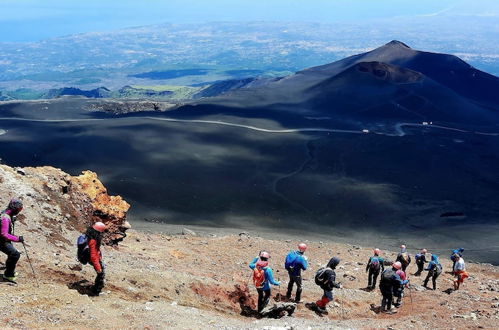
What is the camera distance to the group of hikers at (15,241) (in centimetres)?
902

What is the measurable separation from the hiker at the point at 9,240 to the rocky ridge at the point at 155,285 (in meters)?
0.35

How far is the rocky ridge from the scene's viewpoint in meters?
8.97

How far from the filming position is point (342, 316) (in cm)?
1228

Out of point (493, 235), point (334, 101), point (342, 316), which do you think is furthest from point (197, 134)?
point (342, 316)

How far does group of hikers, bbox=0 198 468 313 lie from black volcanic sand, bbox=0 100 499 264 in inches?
506

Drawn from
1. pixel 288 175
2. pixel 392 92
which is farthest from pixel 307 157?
pixel 392 92

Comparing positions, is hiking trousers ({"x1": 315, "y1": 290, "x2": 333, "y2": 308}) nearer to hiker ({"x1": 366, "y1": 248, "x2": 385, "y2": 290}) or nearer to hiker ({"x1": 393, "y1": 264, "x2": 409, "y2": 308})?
hiker ({"x1": 393, "y1": 264, "x2": 409, "y2": 308})

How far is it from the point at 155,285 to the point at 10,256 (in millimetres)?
3419

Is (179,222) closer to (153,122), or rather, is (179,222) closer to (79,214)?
(79,214)

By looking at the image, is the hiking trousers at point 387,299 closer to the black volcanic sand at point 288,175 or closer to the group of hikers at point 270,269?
the group of hikers at point 270,269

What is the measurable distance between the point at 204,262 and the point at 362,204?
20.2 meters

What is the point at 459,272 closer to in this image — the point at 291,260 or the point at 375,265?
the point at 375,265

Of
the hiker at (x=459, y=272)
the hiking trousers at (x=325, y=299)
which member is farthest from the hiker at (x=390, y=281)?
the hiker at (x=459, y=272)

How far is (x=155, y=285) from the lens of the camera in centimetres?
1130
